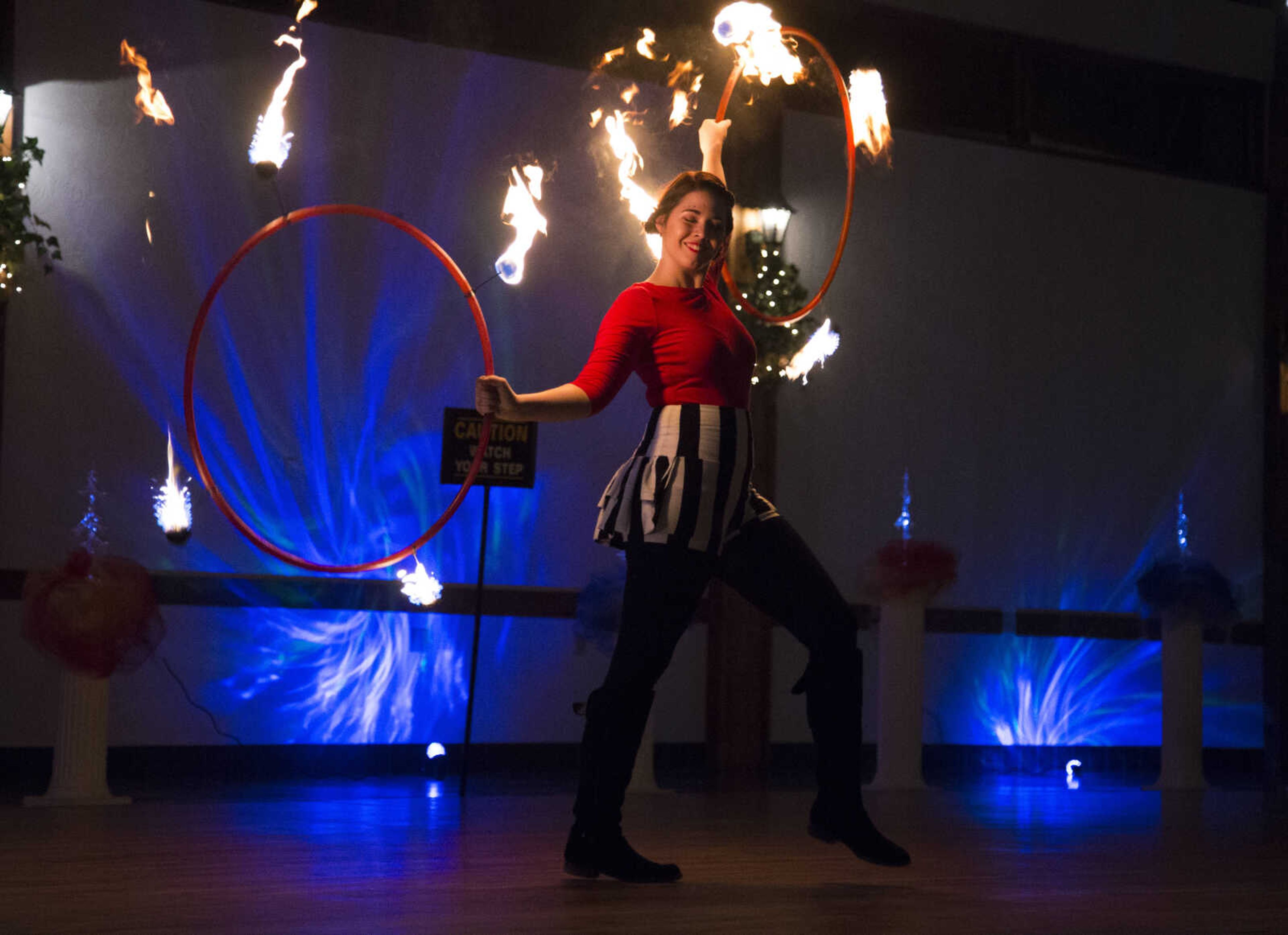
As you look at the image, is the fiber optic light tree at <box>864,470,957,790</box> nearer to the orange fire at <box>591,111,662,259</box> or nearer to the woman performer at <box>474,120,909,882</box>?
the orange fire at <box>591,111,662,259</box>

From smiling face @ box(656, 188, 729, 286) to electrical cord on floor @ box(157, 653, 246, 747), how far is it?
405 centimetres

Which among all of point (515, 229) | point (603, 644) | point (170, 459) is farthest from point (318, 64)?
point (603, 644)

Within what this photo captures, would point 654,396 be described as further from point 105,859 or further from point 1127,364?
point 1127,364

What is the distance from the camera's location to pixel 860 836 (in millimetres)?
3250

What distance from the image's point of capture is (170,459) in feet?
21.5

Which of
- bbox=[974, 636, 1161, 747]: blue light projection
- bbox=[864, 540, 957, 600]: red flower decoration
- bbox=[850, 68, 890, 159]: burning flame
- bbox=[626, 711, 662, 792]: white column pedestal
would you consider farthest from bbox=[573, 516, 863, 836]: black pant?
bbox=[974, 636, 1161, 747]: blue light projection

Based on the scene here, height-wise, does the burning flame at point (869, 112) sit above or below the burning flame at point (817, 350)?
above

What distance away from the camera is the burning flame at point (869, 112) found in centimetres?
595

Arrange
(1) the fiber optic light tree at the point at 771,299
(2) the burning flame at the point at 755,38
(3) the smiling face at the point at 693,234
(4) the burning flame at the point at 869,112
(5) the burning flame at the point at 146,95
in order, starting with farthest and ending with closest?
(1) the fiber optic light tree at the point at 771,299 → (5) the burning flame at the point at 146,95 → (4) the burning flame at the point at 869,112 → (2) the burning flame at the point at 755,38 → (3) the smiling face at the point at 693,234

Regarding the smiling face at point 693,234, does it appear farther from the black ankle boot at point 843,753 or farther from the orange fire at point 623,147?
the orange fire at point 623,147

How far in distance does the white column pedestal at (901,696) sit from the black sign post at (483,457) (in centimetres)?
190

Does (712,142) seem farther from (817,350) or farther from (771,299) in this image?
(817,350)

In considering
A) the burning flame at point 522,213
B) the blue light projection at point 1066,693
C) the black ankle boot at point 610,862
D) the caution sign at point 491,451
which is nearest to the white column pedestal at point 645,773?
the caution sign at point 491,451

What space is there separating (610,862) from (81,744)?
2.97 metres
